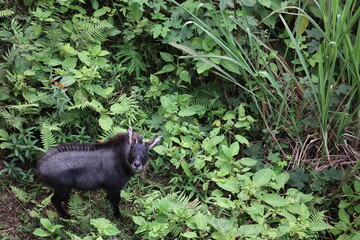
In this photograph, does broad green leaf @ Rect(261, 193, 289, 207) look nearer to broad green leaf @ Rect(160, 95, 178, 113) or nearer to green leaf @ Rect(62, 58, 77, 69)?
broad green leaf @ Rect(160, 95, 178, 113)

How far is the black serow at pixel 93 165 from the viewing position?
4617 millimetres

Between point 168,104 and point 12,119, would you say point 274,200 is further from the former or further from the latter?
point 12,119

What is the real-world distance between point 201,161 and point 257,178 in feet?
1.99

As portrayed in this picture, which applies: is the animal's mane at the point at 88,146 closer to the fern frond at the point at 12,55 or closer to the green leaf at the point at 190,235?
the green leaf at the point at 190,235

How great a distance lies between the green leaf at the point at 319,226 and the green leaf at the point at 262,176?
24.0 inches

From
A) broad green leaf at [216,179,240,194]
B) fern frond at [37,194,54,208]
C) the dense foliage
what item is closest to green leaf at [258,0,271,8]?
the dense foliage

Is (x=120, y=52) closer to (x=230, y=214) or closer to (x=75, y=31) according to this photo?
(x=75, y=31)

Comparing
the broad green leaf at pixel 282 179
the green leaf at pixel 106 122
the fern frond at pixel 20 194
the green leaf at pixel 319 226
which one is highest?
the green leaf at pixel 106 122

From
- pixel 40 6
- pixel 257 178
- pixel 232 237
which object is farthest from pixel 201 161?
pixel 40 6

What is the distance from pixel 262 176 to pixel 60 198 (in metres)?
1.99

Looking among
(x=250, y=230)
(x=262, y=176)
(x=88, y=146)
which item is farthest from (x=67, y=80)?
A: (x=250, y=230)

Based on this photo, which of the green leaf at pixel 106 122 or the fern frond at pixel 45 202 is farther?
the green leaf at pixel 106 122

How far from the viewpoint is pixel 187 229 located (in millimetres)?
4797

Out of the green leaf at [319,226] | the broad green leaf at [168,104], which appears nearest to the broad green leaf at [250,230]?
the green leaf at [319,226]
